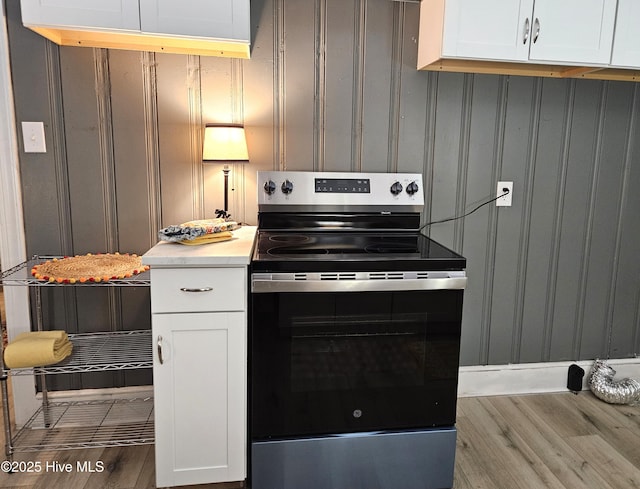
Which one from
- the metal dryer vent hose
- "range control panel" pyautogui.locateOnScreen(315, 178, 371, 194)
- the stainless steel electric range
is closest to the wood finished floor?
the metal dryer vent hose

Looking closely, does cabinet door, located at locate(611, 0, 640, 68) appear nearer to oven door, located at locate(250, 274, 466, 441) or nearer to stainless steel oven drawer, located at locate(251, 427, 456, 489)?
oven door, located at locate(250, 274, 466, 441)

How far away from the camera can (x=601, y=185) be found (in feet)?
7.60

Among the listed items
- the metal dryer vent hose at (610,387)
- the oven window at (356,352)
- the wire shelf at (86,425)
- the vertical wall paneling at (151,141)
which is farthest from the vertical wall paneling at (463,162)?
the wire shelf at (86,425)

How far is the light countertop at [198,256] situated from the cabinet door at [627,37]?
1664mm

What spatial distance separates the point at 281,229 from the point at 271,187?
183mm

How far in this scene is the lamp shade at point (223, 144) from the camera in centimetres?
A: 187

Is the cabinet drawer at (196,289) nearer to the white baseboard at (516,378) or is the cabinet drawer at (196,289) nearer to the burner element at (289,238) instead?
the burner element at (289,238)

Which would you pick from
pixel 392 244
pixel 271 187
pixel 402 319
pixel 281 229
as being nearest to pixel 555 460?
pixel 402 319

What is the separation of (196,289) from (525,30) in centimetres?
158

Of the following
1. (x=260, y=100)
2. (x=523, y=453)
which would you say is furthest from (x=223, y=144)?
(x=523, y=453)

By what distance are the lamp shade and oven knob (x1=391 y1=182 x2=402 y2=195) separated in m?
0.64

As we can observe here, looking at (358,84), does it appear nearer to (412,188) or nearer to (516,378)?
(412,188)

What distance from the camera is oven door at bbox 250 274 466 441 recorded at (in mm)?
1544

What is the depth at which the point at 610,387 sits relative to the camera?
2.32 metres
